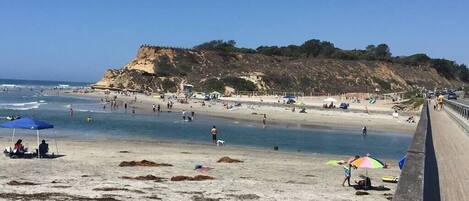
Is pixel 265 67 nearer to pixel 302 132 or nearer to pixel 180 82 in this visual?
pixel 180 82

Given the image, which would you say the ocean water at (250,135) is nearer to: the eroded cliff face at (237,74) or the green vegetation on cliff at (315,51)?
the eroded cliff face at (237,74)

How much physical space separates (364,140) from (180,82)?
81310 mm

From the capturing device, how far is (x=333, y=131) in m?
48.6

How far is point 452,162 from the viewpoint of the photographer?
17000 mm

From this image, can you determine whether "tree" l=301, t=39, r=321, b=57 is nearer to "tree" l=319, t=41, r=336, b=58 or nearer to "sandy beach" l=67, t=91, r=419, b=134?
"tree" l=319, t=41, r=336, b=58

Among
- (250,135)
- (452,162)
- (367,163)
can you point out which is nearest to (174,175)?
(367,163)

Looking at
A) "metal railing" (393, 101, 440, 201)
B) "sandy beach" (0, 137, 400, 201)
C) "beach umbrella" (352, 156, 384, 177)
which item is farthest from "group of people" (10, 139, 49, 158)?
"metal railing" (393, 101, 440, 201)

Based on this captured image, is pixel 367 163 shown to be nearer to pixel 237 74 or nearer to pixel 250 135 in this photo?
pixel 250 135

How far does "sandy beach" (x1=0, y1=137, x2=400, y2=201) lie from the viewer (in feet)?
52.9

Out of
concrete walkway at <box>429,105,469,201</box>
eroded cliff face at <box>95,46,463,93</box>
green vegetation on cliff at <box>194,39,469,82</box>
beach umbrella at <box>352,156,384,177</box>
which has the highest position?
green vegetation on cliff at <box>194,39,469,82</box>

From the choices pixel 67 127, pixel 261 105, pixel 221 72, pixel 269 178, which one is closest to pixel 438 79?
pixel 221 72

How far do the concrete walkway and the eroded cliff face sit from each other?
302ft

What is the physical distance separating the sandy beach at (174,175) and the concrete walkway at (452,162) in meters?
1.98

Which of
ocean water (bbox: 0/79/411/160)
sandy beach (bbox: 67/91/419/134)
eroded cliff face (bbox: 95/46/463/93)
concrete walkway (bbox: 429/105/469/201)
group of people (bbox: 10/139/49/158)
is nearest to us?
concrete walkway (bbox: 429/105/469/201)
